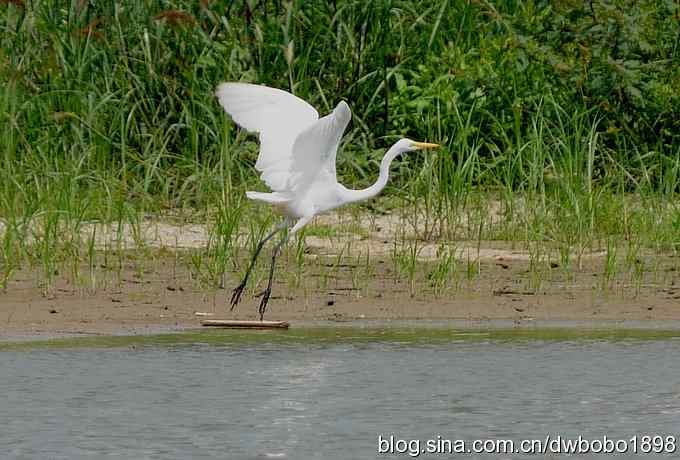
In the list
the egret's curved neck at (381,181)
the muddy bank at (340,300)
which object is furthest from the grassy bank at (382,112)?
the egret's curved neck at (381,181)

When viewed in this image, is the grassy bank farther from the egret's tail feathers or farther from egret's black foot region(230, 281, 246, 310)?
egret's black foot region(230, 281, 246, 310)

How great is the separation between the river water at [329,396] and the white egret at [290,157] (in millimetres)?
1111

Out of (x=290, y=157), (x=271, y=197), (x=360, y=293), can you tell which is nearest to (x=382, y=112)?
(x=290, y=157)

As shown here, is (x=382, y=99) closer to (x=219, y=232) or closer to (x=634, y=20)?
(x=634, y=20)

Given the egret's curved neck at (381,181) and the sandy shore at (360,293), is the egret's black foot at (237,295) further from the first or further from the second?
the egret's curved neck at (381,181)

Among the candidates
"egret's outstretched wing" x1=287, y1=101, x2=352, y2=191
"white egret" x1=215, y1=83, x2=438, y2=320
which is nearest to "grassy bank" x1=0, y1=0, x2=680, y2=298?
"white egret" x1=215, y1=83, x2=438, y2=320

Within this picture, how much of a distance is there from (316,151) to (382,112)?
3037 mm

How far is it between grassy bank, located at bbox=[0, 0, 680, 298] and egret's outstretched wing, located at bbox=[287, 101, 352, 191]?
2.80ft

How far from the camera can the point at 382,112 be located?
431 inches

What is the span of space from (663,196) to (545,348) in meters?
2.78

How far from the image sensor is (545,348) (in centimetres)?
691

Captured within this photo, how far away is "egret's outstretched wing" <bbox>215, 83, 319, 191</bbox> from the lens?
8.28 meters

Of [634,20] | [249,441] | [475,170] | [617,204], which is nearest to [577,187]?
[617,204]

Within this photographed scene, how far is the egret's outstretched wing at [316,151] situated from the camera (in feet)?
24.7
